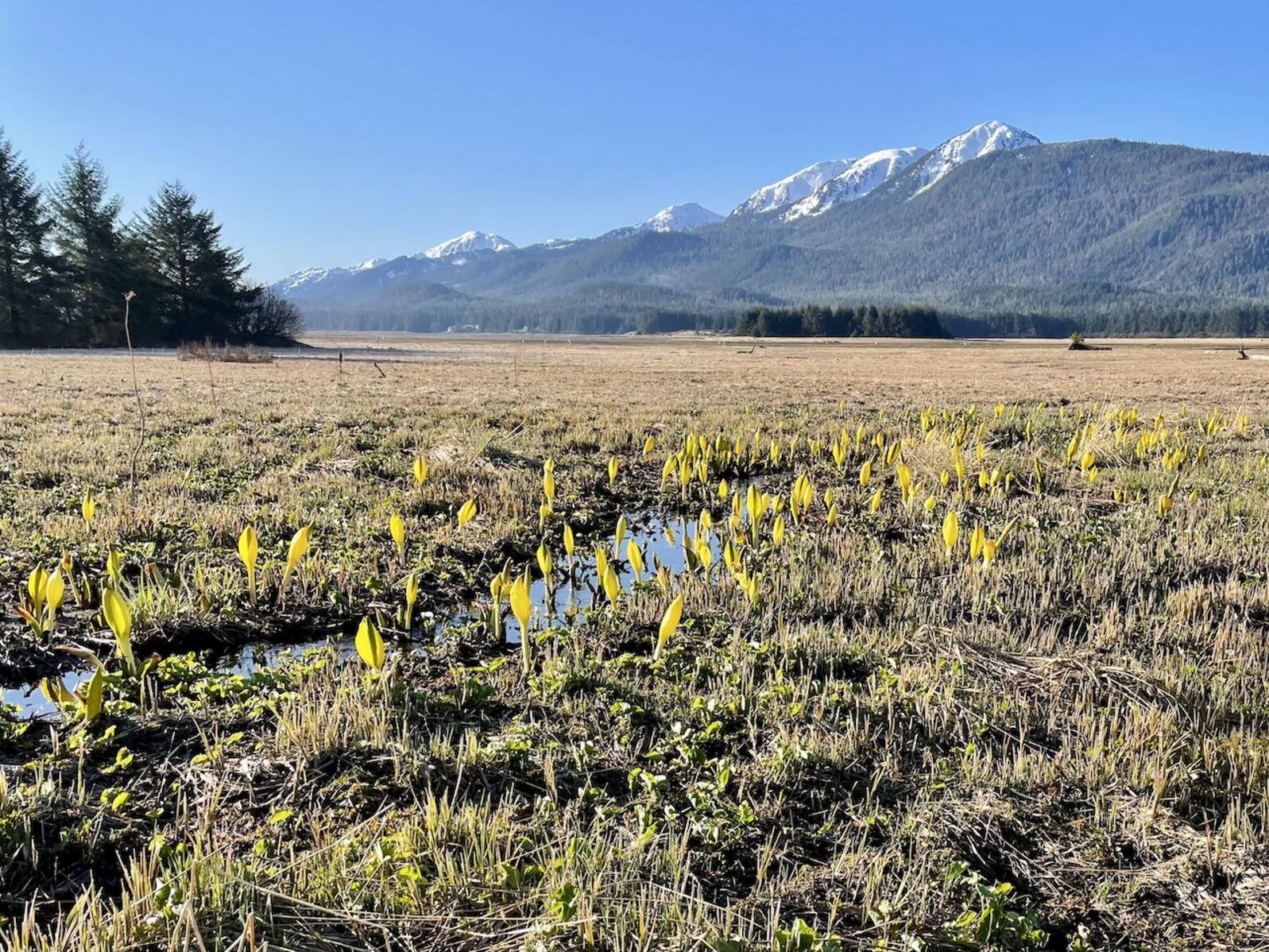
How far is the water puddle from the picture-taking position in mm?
3227

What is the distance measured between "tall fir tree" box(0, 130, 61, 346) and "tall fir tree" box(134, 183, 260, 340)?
5.34 metres

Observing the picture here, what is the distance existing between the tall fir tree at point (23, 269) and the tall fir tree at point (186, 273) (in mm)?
5339

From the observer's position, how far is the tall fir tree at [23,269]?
132 ft

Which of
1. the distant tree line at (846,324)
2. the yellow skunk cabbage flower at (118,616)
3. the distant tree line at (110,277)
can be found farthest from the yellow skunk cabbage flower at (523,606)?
the distant tree line at (846,324)

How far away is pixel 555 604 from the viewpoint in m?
4.56

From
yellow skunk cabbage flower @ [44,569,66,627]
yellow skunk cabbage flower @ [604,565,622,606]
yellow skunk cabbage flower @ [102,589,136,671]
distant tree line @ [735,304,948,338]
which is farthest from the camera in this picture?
distant tree line @ [735,304,948,338]

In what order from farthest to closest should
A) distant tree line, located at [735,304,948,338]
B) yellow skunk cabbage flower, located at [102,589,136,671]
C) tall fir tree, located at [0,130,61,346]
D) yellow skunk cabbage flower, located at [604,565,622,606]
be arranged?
distant tree line, located at [735,304,948,338] < tall fir tree, located at [0,130,61,346] < yellow skunk cabbage flower, located at [604,565,622,606] < yellow skunk cabbage flower, located at [102,589,136,671]

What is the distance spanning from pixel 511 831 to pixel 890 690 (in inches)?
69.0

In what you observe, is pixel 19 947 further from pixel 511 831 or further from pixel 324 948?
pixel 511 831

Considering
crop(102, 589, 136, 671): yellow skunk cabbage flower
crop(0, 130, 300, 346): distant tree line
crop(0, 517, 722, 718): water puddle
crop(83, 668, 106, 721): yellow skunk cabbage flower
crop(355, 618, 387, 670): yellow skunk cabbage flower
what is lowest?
crop(0, 517, 722, 718): water puddle

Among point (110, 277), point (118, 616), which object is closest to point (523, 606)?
point (118, 616)

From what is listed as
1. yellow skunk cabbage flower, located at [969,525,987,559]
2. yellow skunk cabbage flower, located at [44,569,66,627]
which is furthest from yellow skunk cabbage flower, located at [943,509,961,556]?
yellow skunk cabbage flower, located at [44,569,66,627]

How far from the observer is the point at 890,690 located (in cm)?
306

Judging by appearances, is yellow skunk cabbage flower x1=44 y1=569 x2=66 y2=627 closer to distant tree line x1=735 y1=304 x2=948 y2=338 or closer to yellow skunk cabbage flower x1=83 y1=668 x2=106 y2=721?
yellow skunk cabbage flower x1=83 y1=668 x2=106 y2=721
